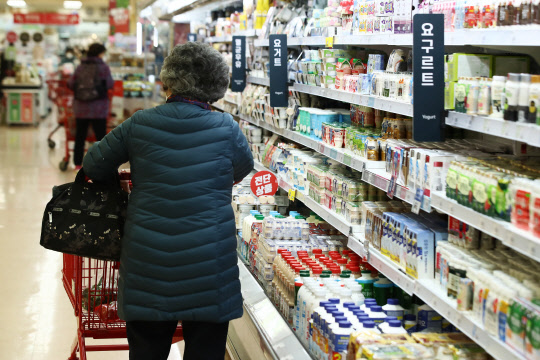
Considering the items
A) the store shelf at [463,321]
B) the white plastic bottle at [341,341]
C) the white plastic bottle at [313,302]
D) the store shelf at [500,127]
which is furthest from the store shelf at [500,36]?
the white plastic bottle at [313,302]

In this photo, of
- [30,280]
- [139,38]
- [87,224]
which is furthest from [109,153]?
[139,38]

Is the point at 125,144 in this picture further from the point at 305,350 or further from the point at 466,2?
the point at 466,2

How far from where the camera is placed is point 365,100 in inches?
147

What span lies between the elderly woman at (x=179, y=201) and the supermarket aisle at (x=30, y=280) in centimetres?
168

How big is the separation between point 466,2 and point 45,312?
3.67 meters

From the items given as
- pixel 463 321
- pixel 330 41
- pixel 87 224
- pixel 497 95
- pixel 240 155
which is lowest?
pixel 463 321

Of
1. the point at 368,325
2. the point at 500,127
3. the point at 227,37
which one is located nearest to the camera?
the point at 500,127

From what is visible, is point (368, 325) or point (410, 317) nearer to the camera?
point (368, 325)

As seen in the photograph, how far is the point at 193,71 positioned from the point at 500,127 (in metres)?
1.25

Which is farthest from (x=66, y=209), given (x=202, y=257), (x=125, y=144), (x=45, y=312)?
(x=45, y=312)

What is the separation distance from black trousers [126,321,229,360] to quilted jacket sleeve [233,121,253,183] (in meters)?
0.63

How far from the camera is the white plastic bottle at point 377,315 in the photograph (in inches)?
121

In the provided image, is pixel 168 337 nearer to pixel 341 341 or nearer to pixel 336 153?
pixel 341 341

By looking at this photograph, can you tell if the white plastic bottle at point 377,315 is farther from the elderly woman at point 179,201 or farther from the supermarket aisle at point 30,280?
the supermarket aisle at point 30,280
